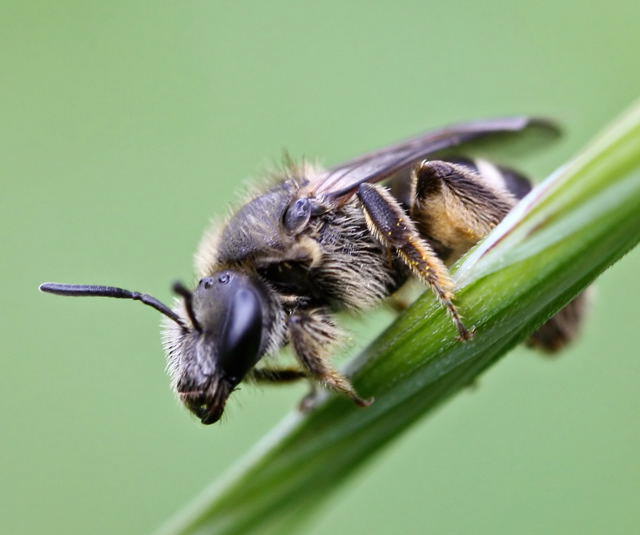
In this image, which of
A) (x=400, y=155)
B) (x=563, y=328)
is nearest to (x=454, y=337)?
(x=400, y=155)

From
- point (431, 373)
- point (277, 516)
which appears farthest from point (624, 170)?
point (277, 516)

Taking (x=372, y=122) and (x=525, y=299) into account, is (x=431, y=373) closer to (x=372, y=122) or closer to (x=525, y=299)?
(x=525, y=299)

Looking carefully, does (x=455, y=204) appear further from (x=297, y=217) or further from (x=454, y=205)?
(x=297, y=217)

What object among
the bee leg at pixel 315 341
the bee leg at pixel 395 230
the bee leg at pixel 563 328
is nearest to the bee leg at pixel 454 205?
the bee leg at pixel 395 230

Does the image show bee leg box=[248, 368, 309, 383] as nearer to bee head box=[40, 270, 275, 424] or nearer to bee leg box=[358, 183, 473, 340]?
bee head box=[40, 270, 275, 424]

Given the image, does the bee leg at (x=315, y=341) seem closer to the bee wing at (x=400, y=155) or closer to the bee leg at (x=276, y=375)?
the bee leg at (x=276, y=375)

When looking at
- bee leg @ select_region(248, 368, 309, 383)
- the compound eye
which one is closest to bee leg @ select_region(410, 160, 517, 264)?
the compound eye
